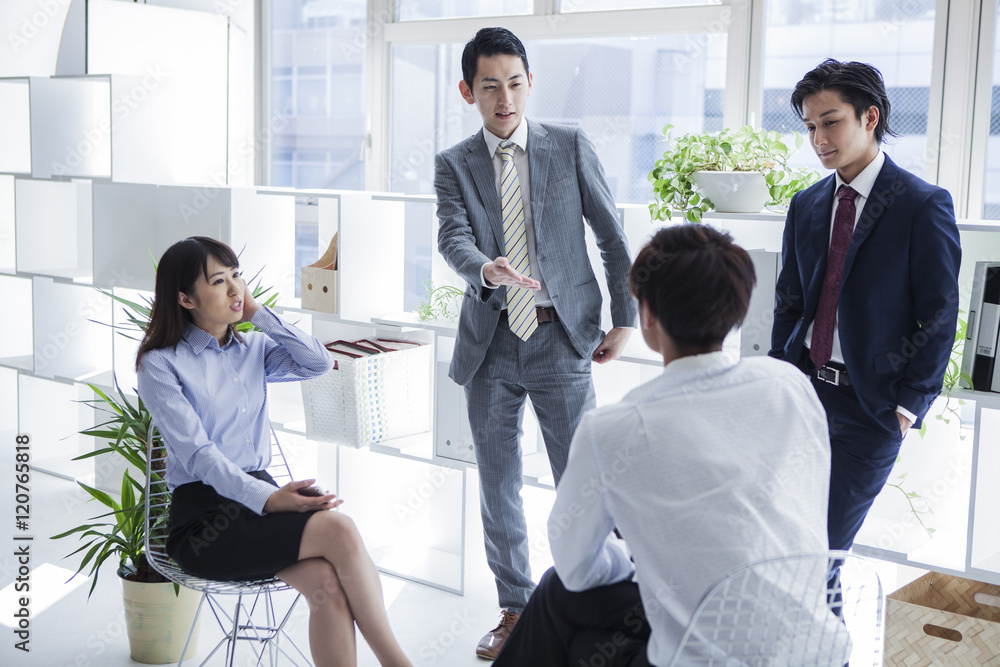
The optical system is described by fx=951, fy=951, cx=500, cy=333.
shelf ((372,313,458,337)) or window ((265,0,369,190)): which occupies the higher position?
window ((265,0,369,190))

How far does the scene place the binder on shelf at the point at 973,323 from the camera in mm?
2410

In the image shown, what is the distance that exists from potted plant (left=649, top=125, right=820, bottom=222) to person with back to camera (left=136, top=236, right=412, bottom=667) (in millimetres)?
1164

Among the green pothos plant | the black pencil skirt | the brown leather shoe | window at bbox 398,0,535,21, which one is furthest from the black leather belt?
window at bbox 398,0,535,21

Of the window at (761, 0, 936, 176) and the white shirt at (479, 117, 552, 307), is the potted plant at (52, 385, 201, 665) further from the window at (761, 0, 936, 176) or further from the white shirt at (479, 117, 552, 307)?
the window at (761, 0, 936, 176)

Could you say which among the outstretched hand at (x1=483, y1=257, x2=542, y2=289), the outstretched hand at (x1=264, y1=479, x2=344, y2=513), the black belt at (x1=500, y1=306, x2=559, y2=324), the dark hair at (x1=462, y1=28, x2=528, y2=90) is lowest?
the outstretched hand at (x1=264, y1=479, x2=344, y2=513)

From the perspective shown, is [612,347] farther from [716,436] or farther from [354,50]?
[354,50]

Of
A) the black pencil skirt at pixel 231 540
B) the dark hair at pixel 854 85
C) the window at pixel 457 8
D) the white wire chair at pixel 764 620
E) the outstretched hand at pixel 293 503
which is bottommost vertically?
the black pencil skirt at pixel 231 540

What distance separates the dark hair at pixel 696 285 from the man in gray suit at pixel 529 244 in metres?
1.03

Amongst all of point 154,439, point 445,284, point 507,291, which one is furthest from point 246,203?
point 507,291

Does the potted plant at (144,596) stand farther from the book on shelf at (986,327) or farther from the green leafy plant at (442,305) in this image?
the book on shelf at (986,327)

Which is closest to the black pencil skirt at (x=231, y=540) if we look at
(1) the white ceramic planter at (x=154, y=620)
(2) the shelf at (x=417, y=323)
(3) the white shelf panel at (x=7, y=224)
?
(1) the white ceramic planter at (x=154, y=620)

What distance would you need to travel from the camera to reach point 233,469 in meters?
2.27

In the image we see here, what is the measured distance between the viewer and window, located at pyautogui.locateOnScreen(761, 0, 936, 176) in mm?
2967

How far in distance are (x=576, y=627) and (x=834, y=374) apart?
0.99m
